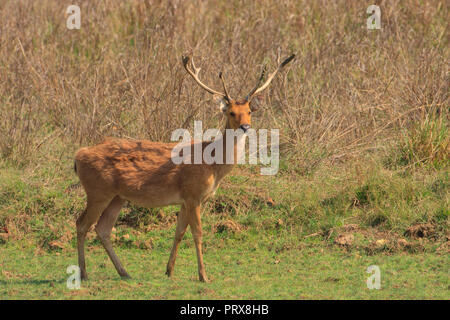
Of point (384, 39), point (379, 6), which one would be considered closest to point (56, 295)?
point (384, 39)

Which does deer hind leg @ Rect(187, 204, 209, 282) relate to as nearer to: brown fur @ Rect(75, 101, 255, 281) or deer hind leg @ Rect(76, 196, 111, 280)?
brown fur @ Rect(75, 101, 255, 281)

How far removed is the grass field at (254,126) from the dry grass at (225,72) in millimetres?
33

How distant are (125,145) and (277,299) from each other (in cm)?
232

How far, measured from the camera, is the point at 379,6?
12984 millimetres

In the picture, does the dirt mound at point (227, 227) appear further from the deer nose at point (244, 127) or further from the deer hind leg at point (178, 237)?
the deer nose at point (244, 127)

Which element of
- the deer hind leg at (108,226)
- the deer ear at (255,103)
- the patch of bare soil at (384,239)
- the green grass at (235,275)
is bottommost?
the green grass at (235,275)

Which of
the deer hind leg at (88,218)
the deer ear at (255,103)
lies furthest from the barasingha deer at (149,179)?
the deer ear at (255,103)

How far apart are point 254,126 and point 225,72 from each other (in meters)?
0.94

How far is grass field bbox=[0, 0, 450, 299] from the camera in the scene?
305 inches

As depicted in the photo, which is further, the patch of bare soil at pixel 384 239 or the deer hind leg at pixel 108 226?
the patch of bare soil at pixel 384 239

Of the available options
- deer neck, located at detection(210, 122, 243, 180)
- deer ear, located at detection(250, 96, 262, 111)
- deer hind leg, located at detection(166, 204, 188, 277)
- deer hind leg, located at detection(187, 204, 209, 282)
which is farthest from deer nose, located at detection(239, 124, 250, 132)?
deer hind leg, located at detection(166, 204, 188, 277)

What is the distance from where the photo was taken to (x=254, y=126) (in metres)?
10.6

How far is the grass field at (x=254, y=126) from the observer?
25.4 feet

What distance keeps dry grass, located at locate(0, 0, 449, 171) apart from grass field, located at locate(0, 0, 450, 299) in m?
0.03
